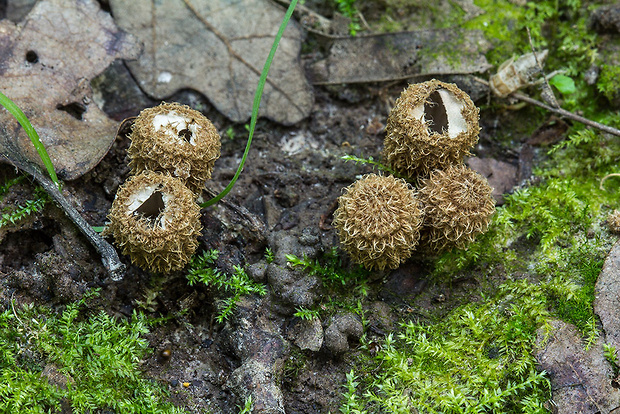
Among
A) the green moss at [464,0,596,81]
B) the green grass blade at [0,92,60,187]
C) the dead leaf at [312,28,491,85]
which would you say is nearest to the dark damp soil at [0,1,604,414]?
the green grass blade at [0,92,60,187]

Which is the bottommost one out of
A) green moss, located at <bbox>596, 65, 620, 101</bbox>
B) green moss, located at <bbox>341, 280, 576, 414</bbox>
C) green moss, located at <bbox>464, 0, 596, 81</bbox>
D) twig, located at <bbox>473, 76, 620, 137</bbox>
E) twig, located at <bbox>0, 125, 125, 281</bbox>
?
green moss, located at <bbox>341, 280, 576, 414</bbox>

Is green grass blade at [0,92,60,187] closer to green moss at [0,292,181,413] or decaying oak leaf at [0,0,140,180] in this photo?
decaying oak leaf at [0,0,140,180]

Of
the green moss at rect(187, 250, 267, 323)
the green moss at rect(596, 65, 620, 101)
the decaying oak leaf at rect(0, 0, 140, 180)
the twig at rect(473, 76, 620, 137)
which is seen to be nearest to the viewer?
the green moss at rect(187, 250, 267, 323)

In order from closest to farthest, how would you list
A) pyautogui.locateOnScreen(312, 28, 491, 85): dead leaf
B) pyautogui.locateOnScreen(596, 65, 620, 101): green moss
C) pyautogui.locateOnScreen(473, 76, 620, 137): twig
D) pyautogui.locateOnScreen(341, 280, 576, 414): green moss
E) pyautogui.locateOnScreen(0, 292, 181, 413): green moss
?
1. pyautogui.locateOnScreen(0, 292, 181, 413): green moss
2. pyautogui.locateOnScreen(341, 280, 576, 414): green moss
3. pyautogui.locateOnScreen(473, 76, 620, 137): twig
4. pyautogui.locateOnScreen(596, 65, 620, 101): green moss
5. pyautogui.locateOnScreen(312, 28, 491, 85): dead leaf

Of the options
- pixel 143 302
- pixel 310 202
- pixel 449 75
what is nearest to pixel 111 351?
pixel 143 302

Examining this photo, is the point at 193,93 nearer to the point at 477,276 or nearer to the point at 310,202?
the point at 310,202

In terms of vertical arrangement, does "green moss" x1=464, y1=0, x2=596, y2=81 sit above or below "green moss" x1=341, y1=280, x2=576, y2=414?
above

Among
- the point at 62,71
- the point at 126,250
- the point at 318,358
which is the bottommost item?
the point at 318,358

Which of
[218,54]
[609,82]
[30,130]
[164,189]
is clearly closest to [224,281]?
[164,189]
